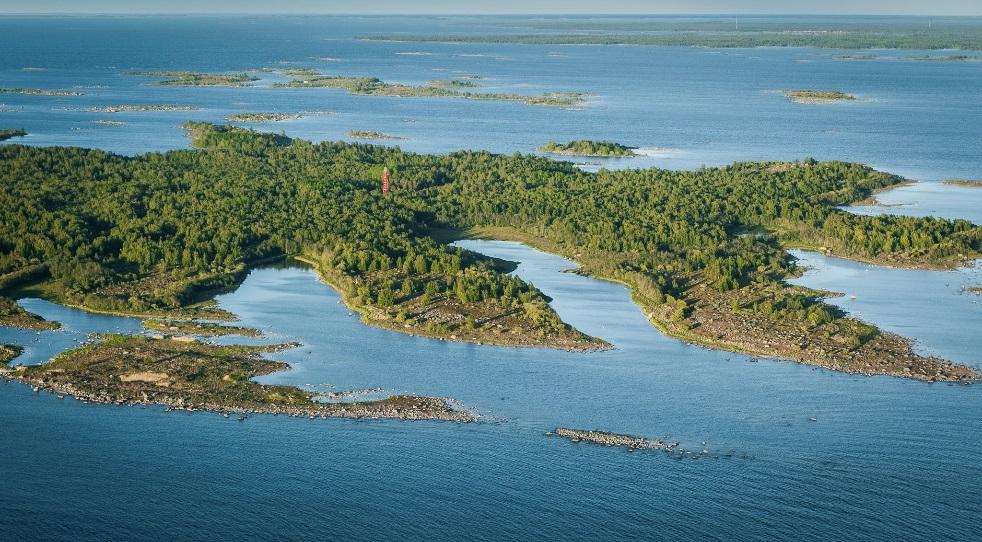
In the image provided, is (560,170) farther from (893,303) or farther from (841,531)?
(841,531)

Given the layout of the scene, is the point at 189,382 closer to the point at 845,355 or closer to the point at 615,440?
the point at 615,440

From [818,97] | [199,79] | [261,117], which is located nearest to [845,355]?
[261,117]

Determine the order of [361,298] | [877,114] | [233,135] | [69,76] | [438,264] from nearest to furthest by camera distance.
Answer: [361,298]
[438,264]
[233,135]
[877,114]
[69,76]

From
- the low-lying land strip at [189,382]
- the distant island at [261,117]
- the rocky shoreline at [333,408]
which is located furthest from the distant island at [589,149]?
the rocky shoreline at [333,408]

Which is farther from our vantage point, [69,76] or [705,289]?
[69,76]

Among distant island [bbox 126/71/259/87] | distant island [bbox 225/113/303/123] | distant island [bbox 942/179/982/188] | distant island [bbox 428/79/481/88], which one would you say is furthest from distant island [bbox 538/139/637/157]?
distant island [bbox 126/71/259/87]

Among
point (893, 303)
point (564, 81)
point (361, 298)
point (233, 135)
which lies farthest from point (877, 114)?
point (361, 298)

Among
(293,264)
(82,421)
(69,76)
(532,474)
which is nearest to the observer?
(532,474)
